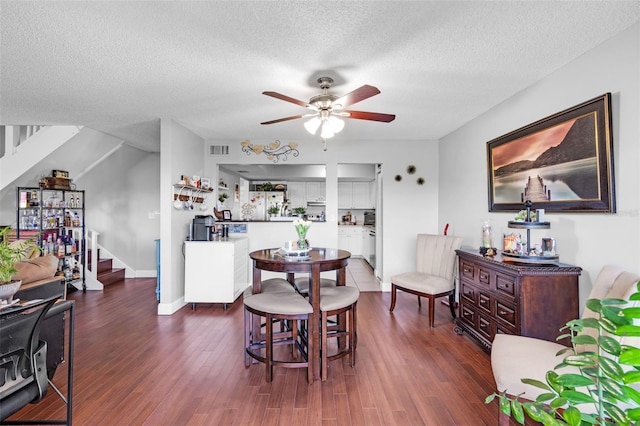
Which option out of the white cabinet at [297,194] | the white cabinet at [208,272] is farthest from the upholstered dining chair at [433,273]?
the white cabinet at [297,194]

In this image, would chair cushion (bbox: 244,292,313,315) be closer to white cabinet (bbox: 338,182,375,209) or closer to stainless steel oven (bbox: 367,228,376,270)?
stainless steel oven (bbox: 367,228,376,270)

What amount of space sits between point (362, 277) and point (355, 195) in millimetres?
2852

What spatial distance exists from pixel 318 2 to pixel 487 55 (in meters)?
1.36

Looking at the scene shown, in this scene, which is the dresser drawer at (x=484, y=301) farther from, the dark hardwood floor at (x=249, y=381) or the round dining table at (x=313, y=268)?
the round dining table at (x=313, y=268)

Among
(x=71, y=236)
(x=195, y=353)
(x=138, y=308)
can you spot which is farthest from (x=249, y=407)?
(x=71, y=236)

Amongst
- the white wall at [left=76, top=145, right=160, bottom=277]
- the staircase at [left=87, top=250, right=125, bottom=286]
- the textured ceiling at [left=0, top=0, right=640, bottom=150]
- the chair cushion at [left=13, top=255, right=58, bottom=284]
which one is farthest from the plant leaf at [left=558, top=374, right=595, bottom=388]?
the white wall at [left=76, top=145, right=160, bottom=277]

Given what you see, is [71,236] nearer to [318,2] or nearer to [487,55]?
[318,2]

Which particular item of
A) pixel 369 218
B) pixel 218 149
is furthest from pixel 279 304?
pixel 369 218

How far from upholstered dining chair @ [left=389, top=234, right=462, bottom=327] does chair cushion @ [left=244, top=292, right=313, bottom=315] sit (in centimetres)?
161

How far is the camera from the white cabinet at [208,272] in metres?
3.91

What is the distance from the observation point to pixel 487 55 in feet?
7.48

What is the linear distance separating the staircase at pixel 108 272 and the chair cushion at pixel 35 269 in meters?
2.60

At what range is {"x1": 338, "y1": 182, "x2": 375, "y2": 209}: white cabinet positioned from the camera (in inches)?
317

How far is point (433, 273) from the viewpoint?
3.76 meters
